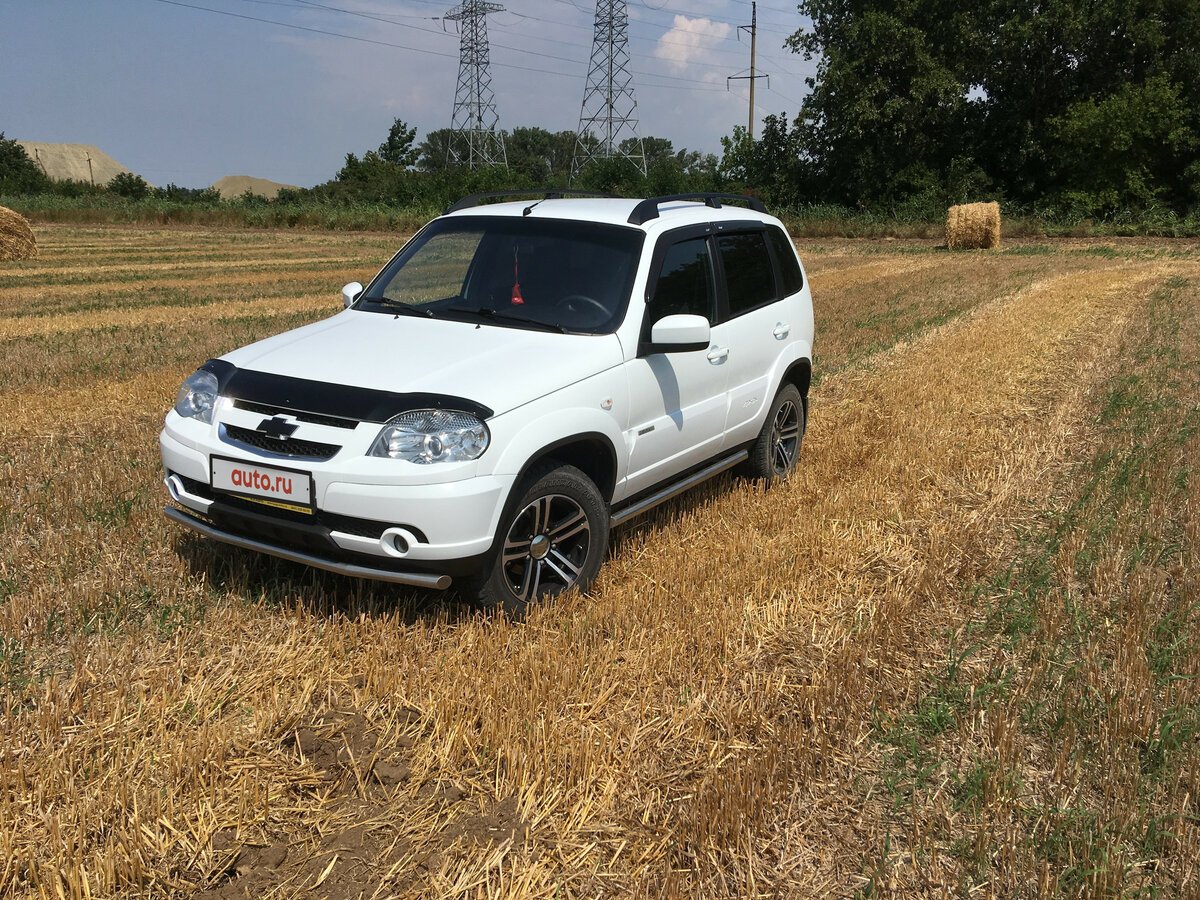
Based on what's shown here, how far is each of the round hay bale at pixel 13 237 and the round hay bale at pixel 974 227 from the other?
91.6 ft

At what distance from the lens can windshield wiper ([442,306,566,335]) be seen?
5.09 m

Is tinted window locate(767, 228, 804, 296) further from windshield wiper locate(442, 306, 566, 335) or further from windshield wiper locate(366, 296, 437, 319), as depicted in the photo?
windshield wiper locate(366, 296, 437, 319)

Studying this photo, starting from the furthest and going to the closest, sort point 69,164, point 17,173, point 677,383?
point 69,164 < point 17,173 < point 677,383

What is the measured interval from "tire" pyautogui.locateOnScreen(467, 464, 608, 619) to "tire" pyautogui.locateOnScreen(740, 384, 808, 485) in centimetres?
214

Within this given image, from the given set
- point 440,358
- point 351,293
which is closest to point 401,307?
point 351,293

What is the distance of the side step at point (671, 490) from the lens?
5195mm

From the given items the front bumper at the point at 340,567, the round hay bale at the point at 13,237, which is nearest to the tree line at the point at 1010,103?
the round hay bale at the point at 13,237

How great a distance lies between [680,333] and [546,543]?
128cm

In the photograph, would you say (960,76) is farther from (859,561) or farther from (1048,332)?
(859,561)

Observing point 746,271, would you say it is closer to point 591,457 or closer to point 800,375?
point 800,375

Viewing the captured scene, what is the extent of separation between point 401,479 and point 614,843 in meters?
1.69

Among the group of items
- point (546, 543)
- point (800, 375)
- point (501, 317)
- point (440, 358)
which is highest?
point (501, 317)

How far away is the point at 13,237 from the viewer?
28188mm

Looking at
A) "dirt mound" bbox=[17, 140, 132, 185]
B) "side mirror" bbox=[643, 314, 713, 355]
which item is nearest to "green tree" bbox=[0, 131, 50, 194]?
"side mirror" bbox=[643, 314, 713, 355]
